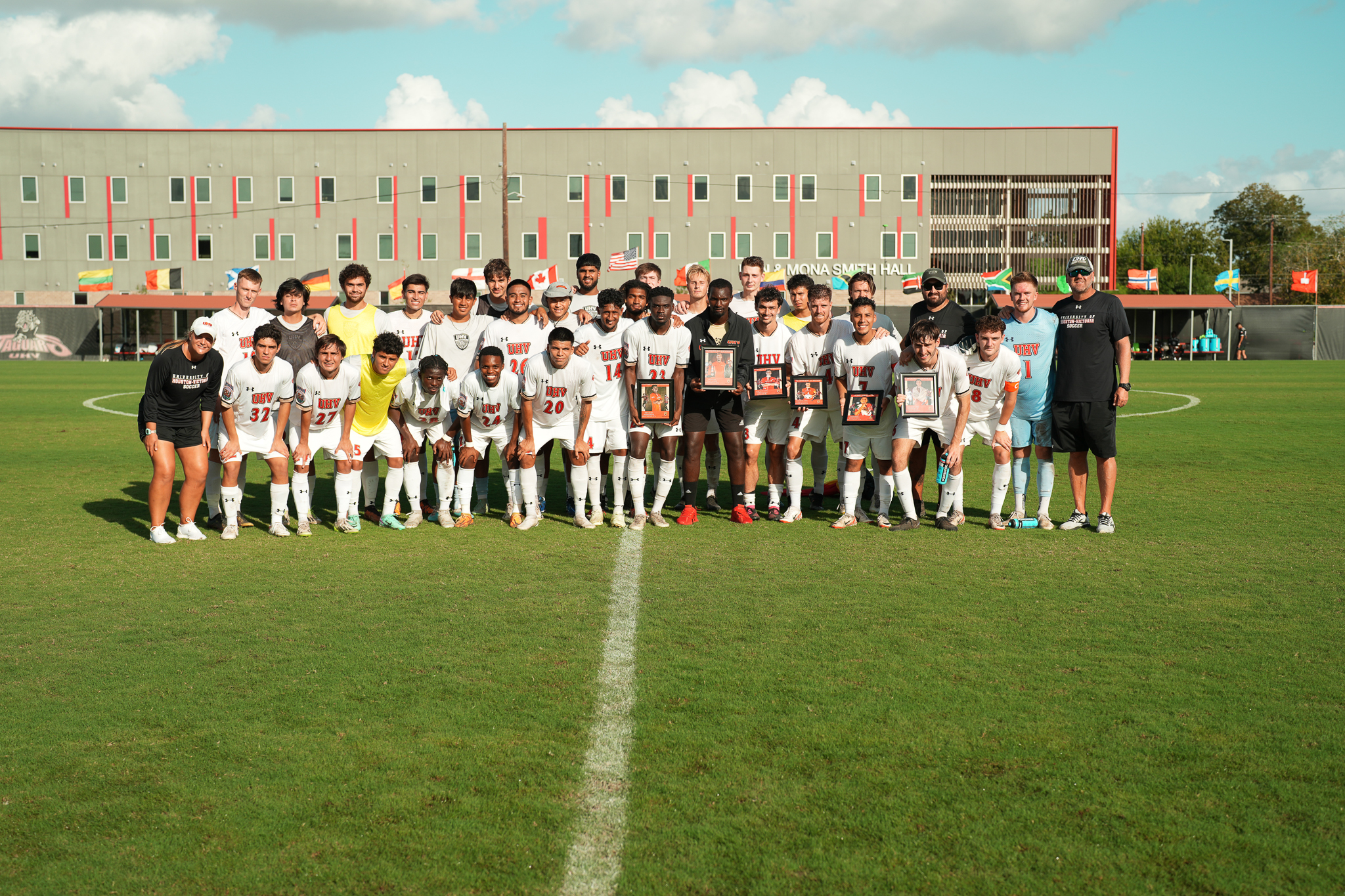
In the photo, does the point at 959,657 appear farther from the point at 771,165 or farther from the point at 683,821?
the point at 771,165

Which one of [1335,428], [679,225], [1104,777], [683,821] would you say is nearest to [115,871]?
[683,821]

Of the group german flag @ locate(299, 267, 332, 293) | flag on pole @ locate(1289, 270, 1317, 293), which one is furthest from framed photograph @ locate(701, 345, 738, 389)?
flag on pole @ locate(1289, 270, 1317, 293)

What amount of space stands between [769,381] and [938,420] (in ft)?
4.49

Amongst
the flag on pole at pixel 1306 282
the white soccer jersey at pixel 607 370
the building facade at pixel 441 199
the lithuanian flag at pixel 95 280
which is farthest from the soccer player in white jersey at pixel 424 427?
the flag on pole at pixel 1306 282

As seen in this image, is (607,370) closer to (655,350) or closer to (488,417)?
(655,350)

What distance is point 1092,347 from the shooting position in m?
7.94

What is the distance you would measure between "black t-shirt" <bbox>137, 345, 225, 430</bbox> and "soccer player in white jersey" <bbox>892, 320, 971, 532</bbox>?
5.27 meters

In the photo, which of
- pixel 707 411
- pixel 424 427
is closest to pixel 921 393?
pixel 707 411

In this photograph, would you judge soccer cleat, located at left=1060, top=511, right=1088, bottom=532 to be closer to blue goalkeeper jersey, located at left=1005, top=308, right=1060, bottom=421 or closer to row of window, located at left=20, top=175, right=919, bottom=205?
blue goalkeeper jersey, located at left=1005, top=308, right=1060, bottom=421

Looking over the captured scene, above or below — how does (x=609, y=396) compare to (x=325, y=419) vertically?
above

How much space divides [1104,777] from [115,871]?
3169 millimetres

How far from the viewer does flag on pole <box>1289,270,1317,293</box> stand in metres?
50.9

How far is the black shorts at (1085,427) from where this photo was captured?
794cm

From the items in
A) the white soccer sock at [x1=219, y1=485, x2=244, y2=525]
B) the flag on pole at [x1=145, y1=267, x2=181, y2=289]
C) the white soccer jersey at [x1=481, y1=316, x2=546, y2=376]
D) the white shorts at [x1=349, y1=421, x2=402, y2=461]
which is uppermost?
the flag on pole at [x1=145, y1=267, x2=181, y2=289]
